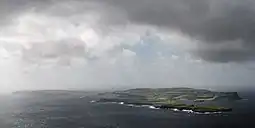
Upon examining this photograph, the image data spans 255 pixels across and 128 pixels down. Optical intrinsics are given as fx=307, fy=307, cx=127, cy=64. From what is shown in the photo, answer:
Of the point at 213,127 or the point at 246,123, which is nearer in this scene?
the point at 213,127

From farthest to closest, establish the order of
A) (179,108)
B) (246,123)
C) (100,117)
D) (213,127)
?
(179,108) < (100,117) < (246,123) < (213,127)

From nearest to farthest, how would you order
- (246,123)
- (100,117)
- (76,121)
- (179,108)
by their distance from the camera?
(246,123) → (76,121) → (100,117) → (179,108)

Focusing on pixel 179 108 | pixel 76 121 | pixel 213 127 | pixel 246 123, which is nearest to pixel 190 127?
pixel 213 127

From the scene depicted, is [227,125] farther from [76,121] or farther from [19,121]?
[19,121]

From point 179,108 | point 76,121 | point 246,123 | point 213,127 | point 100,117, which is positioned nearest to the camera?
point 213,127

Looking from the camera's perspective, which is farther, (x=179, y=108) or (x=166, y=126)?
(x=179, y=108)

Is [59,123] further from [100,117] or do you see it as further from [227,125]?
[227,125]

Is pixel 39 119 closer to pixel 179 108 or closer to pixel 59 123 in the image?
pixel 59 123

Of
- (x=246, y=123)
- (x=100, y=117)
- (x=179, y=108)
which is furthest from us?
(x=179, y=108)

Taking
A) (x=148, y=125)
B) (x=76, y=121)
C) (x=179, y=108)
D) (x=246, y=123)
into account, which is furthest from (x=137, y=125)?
(x=179, y=108)
